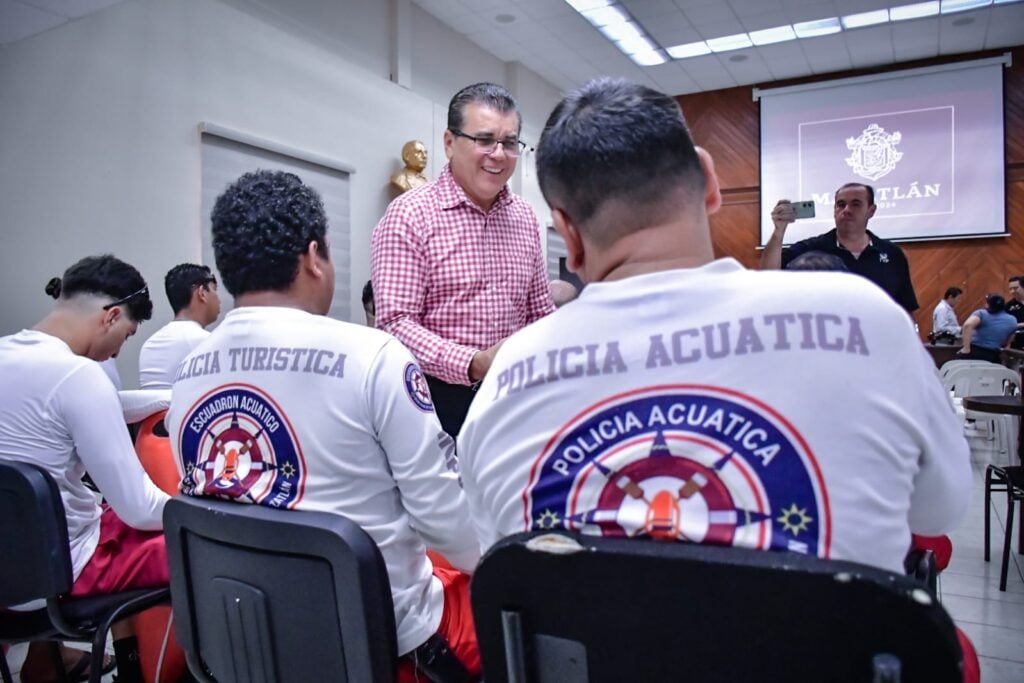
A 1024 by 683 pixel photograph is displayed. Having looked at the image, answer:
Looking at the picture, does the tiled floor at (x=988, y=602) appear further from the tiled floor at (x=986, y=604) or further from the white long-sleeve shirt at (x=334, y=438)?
the white long-sleeve shirt at (x=334, y=438)

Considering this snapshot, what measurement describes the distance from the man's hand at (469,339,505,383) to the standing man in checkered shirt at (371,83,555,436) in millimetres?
122

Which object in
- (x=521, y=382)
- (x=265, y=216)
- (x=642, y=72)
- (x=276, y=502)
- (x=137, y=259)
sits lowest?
(x=276, y=502)

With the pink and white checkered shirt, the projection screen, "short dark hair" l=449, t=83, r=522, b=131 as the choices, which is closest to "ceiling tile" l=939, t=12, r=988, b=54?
the projection screen

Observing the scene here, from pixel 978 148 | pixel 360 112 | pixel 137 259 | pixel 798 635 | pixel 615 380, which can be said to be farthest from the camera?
pixel 978 148

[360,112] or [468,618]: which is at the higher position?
[360,112]

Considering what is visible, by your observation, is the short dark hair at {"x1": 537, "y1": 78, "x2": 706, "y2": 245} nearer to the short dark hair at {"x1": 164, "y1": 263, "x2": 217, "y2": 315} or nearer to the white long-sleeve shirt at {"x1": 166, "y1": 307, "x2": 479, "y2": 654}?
the white long-sleeve shirt at {"x1": 166, "y1": 307, "x2": 479, "y2": 654}

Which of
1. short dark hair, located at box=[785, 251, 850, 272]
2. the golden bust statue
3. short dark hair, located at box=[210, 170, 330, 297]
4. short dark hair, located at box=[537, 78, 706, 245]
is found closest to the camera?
short dark hair, located at box=[537, 78, 706, 245]

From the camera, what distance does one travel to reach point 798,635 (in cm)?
56

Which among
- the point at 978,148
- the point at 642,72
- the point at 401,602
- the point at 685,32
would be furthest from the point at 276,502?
the point at 978,148

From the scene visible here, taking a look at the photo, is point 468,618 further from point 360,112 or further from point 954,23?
point 954,23

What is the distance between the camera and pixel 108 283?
6.37ft

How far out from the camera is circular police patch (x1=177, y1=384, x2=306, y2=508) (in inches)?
42.9

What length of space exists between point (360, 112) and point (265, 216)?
494 cm

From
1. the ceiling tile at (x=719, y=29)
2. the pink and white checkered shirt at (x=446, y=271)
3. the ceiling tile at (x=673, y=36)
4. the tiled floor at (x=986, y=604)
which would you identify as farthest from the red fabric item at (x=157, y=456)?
the ceiling tile at (x=719, y=29)
